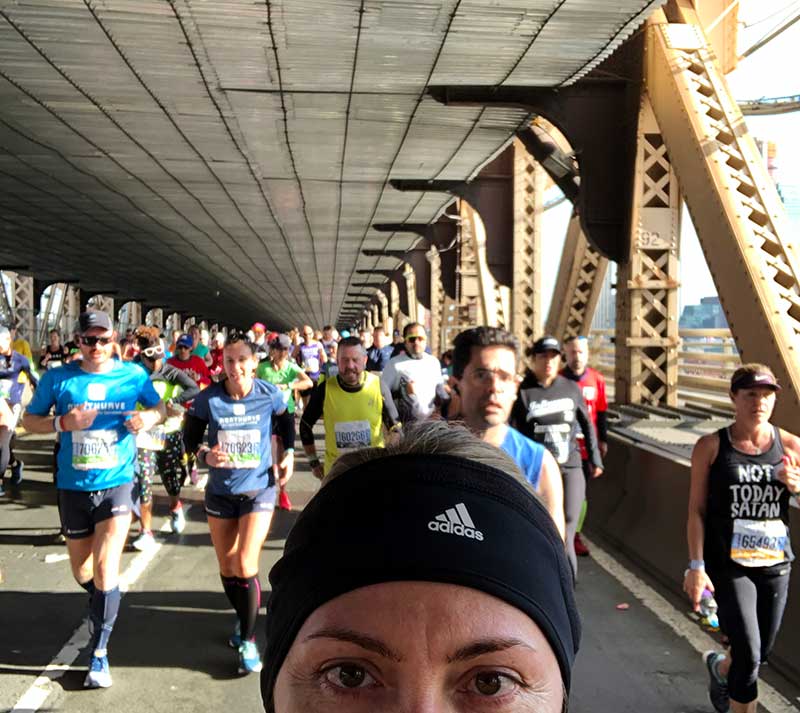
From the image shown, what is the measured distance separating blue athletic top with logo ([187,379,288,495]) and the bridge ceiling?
4.83 m

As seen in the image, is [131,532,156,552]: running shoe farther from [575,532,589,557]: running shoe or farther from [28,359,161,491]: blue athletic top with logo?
[575,532,589,557]: running shoe

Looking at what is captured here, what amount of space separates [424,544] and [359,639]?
148 millimetres

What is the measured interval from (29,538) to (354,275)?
3362 cm

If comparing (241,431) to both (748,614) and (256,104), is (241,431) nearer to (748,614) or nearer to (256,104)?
(748,614)

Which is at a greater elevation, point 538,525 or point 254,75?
point 254,75

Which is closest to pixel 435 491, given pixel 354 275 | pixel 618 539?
pixel 618 539

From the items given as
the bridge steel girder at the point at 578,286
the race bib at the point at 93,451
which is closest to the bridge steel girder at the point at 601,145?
the bridge steel girder at the point at 578,286

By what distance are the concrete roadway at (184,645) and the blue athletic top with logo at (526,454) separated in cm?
170

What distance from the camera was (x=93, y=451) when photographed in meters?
5.57

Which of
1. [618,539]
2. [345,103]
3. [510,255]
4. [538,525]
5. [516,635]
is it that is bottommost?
[618,539]

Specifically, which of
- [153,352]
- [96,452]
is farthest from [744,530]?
[153,352]

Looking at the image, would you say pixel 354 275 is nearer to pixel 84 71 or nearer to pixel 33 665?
pixel 84 71

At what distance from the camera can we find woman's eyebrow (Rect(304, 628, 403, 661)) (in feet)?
3.45

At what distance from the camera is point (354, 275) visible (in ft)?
137
